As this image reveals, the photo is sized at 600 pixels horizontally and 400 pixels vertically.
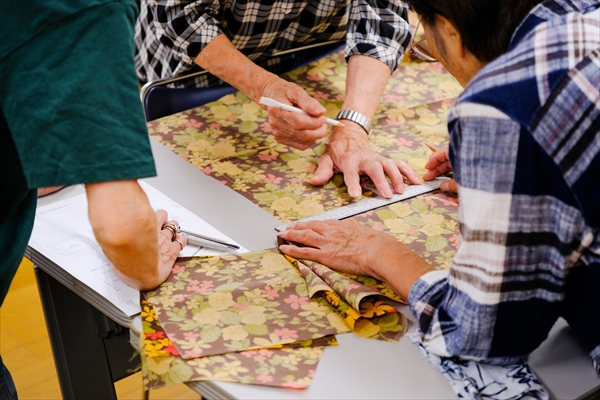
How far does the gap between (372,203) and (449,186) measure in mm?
192

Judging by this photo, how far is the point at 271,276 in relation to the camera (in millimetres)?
1331

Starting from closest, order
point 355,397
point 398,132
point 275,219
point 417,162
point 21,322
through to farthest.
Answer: point 355,397
point 275,219
point 417,162
point 398,132
point 21,322

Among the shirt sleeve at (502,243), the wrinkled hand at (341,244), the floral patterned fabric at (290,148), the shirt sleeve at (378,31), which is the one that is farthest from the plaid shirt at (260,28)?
the shirt sleeve at (502,243)

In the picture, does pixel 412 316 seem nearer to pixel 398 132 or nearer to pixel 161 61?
pixel 398 132

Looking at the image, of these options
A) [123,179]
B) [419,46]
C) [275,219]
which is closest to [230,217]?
[275,219]

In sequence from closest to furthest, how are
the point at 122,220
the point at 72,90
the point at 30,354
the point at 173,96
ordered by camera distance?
the point at 72,90
the point at 122,220
the point at 173,96
the point at 30,354

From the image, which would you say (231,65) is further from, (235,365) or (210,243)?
(235,365)

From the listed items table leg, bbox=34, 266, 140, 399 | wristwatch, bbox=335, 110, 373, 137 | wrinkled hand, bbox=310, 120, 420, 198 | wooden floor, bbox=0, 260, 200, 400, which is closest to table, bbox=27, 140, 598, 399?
table leg, bbox=34, 266, 140, 399

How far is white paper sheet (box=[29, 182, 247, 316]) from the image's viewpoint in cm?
128

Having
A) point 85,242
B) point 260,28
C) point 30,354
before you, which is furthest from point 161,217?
point 30,354

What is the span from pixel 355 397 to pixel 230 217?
0.60m

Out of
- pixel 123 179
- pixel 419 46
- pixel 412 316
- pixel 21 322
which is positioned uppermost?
pixel 123 179

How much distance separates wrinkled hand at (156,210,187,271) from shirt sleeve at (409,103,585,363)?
1.72ft

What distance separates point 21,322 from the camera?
2805 millimetres
